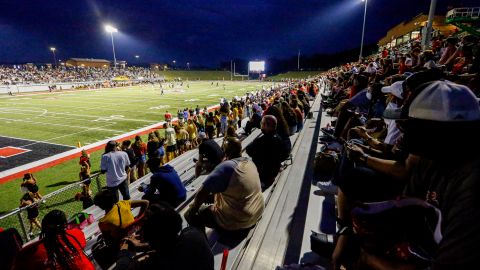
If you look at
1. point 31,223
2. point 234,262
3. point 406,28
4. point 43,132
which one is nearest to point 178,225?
point 234,262

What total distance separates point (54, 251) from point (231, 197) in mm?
1932

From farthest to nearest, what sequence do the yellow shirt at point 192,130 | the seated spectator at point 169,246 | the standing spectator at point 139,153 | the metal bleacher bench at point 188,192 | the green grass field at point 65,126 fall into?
1. the yellow shirt at point 192,130
2. the green grass field at point 65,126
3. the standing spectator at point 139,153
4. the metal bleacher bench at point 188,192
5. the seated spectator at point 169,246

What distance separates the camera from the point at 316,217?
3285 mm

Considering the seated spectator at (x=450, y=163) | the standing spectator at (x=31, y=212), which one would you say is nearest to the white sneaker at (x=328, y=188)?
the seated spectator at (x=450, y=163)

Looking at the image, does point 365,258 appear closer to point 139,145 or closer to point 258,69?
point 139,145

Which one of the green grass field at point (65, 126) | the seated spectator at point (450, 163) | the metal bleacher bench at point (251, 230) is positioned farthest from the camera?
the green grass field at point (65, 126)

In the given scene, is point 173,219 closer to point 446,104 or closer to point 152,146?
point 446,104

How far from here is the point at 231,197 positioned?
310 cm

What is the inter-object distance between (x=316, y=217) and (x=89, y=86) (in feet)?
216

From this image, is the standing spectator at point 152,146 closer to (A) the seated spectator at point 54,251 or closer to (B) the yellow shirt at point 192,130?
(B) the yellow shirt at point 192,130

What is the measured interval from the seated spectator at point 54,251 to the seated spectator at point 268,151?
2.69 meters

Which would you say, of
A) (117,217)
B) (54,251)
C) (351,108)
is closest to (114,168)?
(117,217)

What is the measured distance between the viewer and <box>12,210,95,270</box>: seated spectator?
2621 millimetres

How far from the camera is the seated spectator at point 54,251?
262 cm
